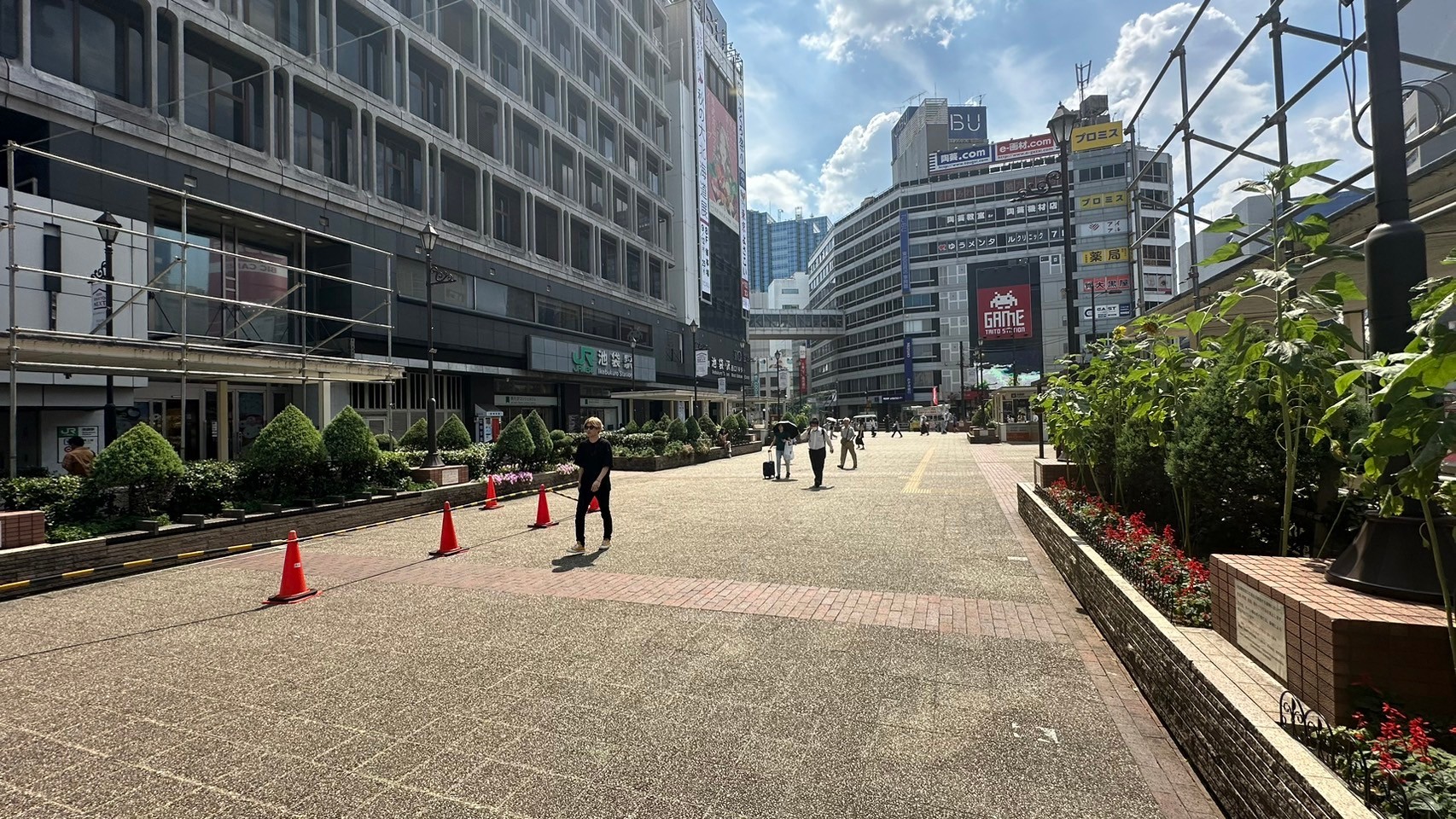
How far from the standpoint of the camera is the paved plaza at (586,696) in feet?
10.1

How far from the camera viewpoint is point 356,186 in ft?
78.0

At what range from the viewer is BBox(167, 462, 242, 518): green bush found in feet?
30.6

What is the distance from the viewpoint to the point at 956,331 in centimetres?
8700

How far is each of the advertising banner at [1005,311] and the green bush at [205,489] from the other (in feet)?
232

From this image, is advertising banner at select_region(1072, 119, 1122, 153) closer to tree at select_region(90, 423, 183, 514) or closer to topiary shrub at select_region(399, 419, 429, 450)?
topiary shrub at select_region(399, 419, 429, 450)

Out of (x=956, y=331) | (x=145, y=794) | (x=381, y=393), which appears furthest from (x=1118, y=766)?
(x=956, y=331)

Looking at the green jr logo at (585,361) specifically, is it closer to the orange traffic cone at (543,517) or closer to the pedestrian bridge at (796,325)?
the orange traffic cone at (543,517)

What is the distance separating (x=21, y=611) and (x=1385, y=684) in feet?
33.2

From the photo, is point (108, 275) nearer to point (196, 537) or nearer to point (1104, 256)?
point (196, 537)

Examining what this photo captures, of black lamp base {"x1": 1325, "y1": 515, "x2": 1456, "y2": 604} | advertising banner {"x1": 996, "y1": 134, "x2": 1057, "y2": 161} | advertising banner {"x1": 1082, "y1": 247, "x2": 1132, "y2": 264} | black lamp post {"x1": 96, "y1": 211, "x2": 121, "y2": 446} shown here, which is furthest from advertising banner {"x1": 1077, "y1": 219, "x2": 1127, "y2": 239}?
black lamp base {"x1": 1325, "y1": 515, "x2": 1456, "y2": 604}

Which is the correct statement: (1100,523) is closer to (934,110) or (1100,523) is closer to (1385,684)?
(1385,684)

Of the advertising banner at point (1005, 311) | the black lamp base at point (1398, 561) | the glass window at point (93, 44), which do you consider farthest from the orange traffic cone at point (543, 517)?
the advertising banner at point (1005, 311)

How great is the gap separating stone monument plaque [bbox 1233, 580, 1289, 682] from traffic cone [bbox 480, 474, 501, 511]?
12465mm

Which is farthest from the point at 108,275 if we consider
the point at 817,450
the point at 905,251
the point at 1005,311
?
the point at 905,251
